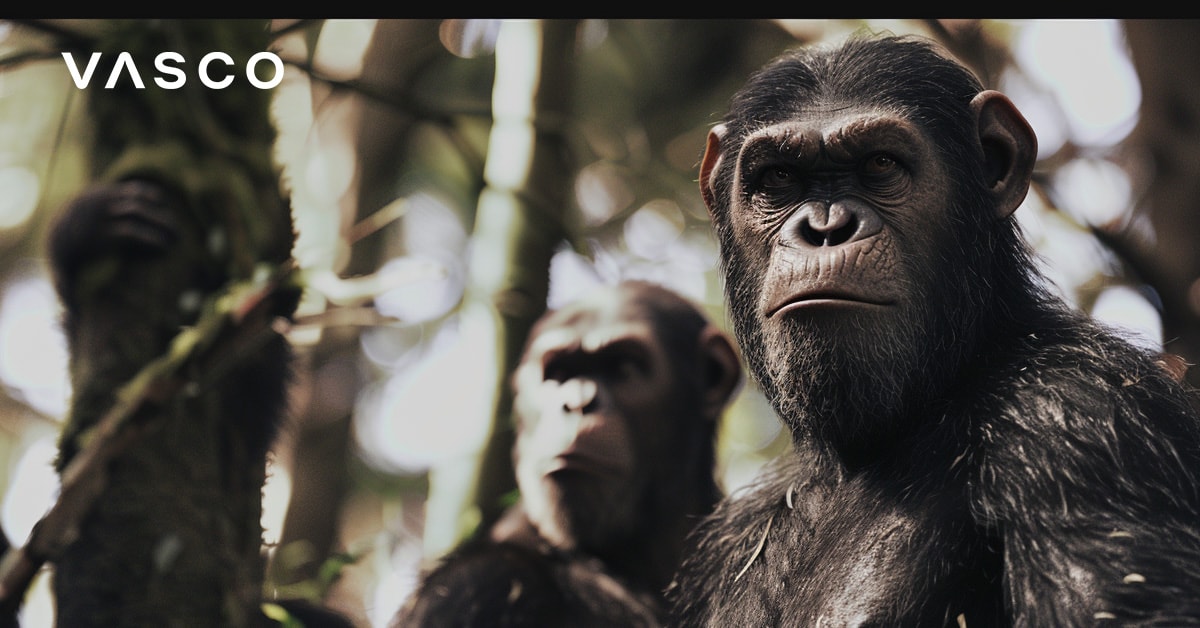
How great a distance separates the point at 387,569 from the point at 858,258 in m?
3.36

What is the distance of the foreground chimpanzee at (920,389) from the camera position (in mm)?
3021

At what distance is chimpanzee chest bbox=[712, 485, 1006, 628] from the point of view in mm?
3201

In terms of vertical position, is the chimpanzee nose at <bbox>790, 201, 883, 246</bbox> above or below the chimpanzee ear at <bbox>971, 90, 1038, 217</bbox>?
below

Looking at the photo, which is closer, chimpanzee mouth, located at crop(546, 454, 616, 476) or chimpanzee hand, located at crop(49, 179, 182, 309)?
chimpanzee hand, located at crop(49, 179, 182, 309)

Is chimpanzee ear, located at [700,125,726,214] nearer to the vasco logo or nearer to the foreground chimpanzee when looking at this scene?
the foreground chimpanzee

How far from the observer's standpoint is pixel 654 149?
1179 cm

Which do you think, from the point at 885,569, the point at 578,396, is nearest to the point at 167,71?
the point at 578,396

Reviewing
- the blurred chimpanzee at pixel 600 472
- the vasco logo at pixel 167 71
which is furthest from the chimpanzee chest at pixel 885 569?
the vasco logo at pixel 167 71

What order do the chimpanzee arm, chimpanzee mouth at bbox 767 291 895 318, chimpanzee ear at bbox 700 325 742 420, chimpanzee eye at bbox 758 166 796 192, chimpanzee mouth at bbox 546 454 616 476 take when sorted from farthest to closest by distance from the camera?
chimpanzee ear at bbox 700 325 742 420
chimpanzee mouth at bbox 546 454 616 476
chimpanzee eye at bbox 758 166 796 192
chimpanzee mouth at bbox 767 291 895 318
the chimpanzee arm

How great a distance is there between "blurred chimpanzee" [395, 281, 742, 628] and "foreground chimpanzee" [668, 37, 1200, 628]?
5.48 ft

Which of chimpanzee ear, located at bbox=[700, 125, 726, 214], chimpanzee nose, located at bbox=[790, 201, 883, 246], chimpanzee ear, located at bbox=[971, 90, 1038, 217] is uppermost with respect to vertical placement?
chimpanzee ear, located at bbox=[700, 125, 726, 214]

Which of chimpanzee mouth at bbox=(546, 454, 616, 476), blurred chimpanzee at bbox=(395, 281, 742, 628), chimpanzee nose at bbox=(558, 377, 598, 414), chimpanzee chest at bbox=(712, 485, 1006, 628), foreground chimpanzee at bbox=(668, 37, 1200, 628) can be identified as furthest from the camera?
chimpanzee nose at bbox=(558, 377, 598, 414)

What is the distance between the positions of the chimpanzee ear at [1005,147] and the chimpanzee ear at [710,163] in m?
0.88

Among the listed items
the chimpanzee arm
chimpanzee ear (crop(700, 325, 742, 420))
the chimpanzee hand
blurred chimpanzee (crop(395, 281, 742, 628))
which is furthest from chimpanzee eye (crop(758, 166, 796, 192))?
chimpanzee ear (crop(700, 325, 742, 420))
